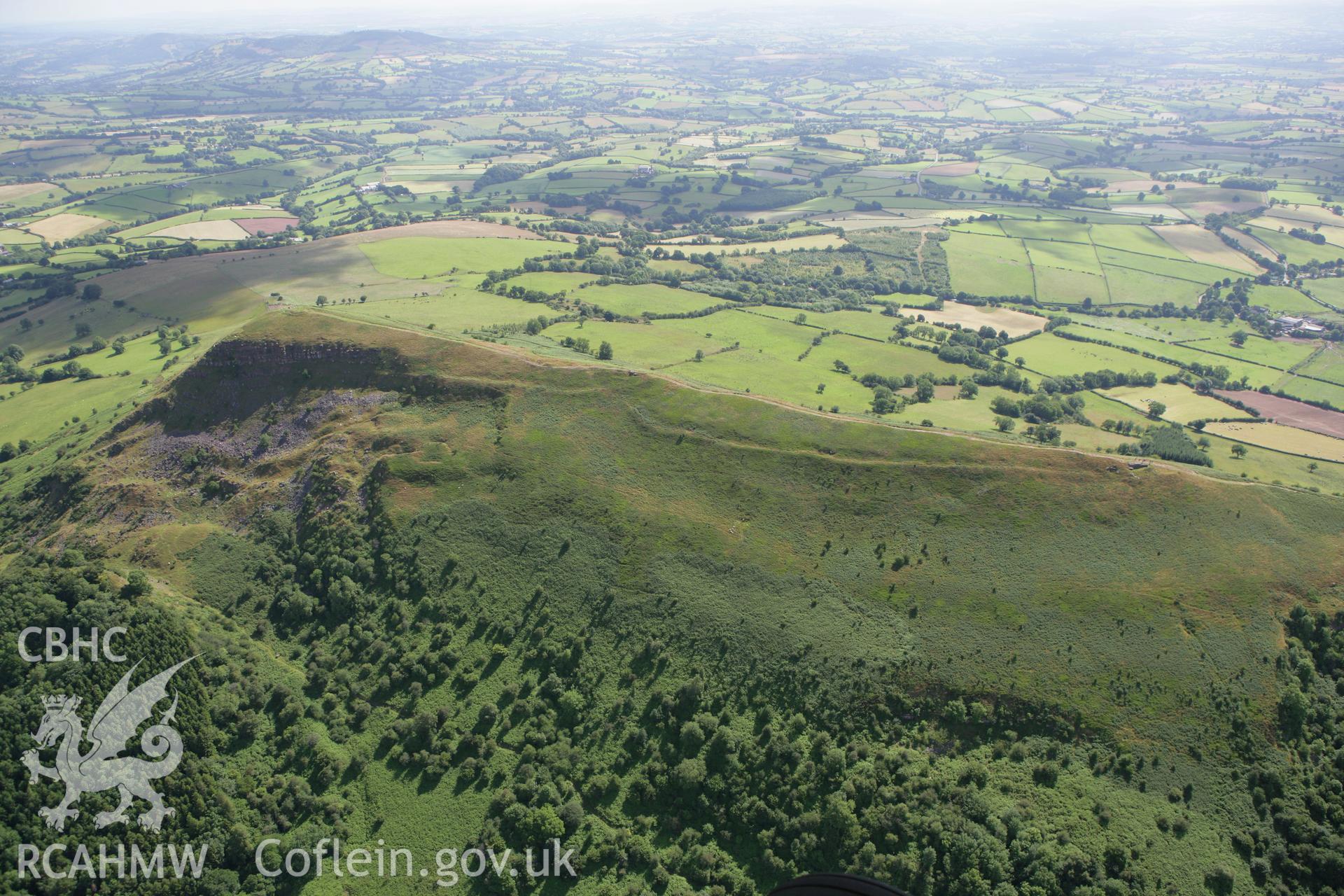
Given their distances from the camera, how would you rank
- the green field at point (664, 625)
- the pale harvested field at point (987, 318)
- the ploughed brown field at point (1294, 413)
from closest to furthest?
the green field at point (664, 625) < the ploughed brown field at point (1294, 413) < the pale harvested field at point (987, 318)

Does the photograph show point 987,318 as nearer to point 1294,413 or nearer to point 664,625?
point 1294,413

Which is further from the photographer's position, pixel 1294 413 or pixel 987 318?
pixel 987 318

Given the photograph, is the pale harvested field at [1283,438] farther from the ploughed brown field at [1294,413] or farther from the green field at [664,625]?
the ploughed brown field at [1294,413]

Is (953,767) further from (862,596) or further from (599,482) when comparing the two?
(599,482)

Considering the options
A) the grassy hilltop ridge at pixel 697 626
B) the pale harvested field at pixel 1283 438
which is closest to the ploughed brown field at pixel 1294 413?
the pale harvested field at pixel 1283 438

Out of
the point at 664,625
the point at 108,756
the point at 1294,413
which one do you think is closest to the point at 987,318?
the point at 1294,413

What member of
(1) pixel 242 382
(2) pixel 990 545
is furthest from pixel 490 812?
(1) pixel 242 382

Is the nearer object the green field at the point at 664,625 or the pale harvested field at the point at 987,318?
the green field at the point at 664,625
